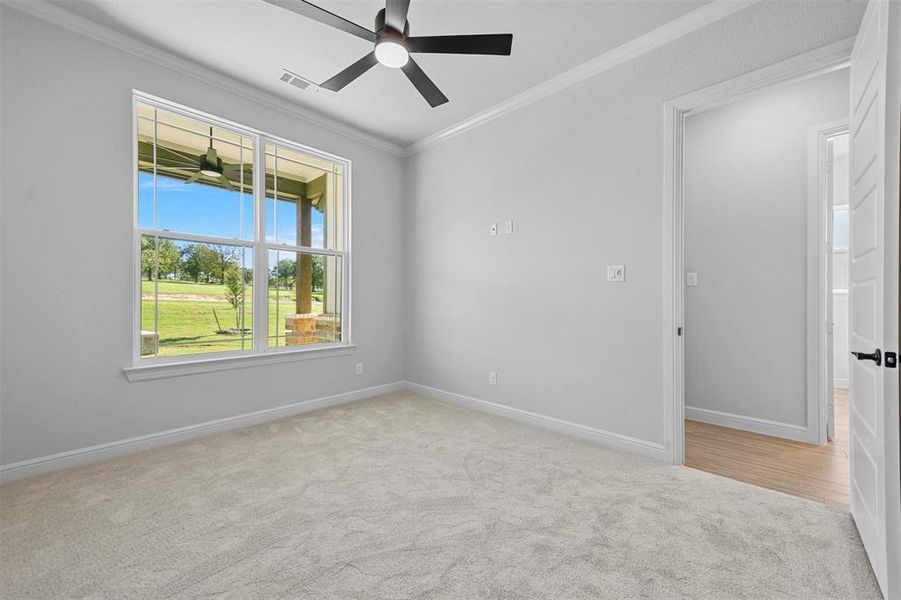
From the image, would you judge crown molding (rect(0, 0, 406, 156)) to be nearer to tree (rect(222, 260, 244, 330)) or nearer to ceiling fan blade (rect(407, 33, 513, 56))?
tree (rect(222, 260, 244, 330))

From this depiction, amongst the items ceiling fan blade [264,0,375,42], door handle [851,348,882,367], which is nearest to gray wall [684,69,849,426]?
door handle [851,348,882,367]

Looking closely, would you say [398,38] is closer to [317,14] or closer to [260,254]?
[317,14]

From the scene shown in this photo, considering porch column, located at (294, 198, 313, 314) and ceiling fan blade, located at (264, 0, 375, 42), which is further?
porch column, located at (294, 198, 313, 314)

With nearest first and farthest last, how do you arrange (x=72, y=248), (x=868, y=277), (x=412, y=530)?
(x=868, y=277)
(x=412, y=530)
(x=72, y=248)

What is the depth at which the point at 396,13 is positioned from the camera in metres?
1.85

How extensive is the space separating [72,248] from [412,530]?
2731mm

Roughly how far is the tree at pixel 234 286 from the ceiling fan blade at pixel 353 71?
181 cm

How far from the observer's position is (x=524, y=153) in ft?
11.3

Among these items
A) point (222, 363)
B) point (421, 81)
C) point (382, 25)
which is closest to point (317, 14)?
point (382, 25)

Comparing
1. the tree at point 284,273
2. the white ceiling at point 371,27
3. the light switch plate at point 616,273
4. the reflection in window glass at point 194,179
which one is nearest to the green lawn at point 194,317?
the tree at point 284,273

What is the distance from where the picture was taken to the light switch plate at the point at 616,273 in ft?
9.23

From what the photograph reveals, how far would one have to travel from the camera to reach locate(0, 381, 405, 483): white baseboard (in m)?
2.35

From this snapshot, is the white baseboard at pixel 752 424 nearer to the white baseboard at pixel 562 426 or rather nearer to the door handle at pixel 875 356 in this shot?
the white baseboard at pixel 562 426

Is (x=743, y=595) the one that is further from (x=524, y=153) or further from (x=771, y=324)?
(x=524, y=153)
